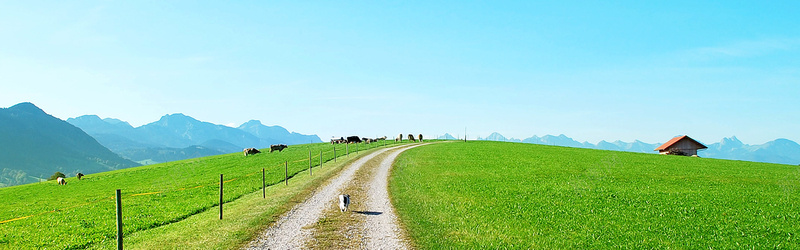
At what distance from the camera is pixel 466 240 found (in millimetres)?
18000

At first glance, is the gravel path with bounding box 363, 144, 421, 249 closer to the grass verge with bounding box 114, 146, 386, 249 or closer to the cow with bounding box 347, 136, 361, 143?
the grass verge with bounding box 114, 146, 386, 249

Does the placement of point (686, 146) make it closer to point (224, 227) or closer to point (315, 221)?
point (315, 221)

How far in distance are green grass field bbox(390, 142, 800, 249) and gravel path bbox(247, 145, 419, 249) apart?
980 millimetres

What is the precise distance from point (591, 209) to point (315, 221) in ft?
53.6

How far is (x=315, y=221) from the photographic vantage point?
21328mm

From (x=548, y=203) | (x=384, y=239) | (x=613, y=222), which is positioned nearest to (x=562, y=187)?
(x=548, y=203)

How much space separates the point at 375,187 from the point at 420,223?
39.5 feet

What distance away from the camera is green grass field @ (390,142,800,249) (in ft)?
60.7

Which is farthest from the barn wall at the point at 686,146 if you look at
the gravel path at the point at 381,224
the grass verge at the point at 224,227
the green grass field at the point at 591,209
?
the grass verge at the point at 224,227

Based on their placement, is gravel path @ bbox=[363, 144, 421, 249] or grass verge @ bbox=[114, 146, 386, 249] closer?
gravel path @ bbox=[363, 144, 421, 249]

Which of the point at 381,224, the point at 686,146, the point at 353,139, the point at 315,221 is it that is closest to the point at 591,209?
the point at 381,224

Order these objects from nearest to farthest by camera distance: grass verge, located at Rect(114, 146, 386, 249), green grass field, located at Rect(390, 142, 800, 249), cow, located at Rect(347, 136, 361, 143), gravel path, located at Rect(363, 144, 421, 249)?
1. gravel path, located at Rect(363, 144, 421, 249)
2. grass verge, located at Rect(114, 146, 386, 249)
3. green grass field, located at Rect(390, 142, 800, 249)
4. cow, located at Rect(347, 136, 361, 143)

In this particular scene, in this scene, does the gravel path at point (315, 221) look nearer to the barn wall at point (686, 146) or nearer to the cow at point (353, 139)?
the cow at point (353, 139)

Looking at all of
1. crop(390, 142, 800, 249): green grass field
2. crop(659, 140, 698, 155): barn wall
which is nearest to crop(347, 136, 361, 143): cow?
crop(390, 142, 800, 249): green grass field
